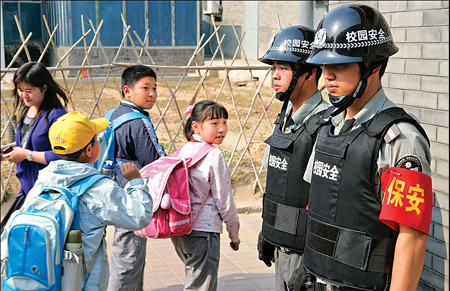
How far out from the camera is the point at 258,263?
5637 mm

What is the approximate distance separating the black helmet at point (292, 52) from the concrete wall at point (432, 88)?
1020 millimetres

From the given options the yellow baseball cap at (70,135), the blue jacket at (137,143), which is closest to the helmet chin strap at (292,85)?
the yellow baseball cap at (70,135)

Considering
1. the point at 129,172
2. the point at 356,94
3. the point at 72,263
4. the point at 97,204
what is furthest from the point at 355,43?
the point at 72,263

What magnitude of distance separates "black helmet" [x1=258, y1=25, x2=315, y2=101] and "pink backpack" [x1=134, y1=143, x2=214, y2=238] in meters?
0.85

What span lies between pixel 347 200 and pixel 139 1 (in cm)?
2011

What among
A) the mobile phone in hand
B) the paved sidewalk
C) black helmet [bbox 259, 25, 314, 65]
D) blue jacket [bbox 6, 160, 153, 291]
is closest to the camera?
blue jacket [bbox 6, 160, 153, 291]

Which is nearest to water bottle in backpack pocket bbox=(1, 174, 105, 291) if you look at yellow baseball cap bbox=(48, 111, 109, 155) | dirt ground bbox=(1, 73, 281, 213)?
yellow baseball cap bbox=(48, 111, 109, 155)

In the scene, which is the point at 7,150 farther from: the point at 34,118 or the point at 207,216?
the point at 207,216

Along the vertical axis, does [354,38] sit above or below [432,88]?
above

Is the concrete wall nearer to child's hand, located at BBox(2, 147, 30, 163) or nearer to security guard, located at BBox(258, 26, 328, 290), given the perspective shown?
security guard, located at BBox(258, 26, 328, 290)

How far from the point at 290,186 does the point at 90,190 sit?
980mm

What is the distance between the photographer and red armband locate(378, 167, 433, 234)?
7.10 ft

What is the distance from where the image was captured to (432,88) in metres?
3.92

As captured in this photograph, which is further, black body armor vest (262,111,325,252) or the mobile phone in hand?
the mobile phone in hand
